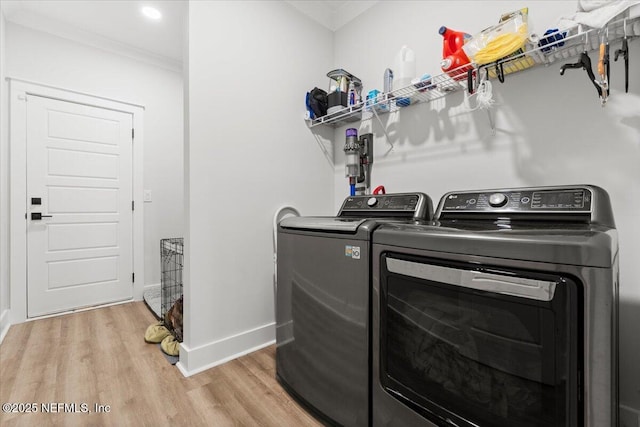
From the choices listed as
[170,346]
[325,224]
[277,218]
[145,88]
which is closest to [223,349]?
[170,346]

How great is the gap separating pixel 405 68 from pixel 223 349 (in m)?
2.04

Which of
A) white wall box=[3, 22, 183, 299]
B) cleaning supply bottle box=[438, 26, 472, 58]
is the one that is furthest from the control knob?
white wall box=[3, 22, 183, 299]

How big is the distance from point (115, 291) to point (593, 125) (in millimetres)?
3824

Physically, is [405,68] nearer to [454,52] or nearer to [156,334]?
[454,52]

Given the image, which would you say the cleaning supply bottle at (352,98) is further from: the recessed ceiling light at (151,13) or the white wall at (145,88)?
the white wall at (145,88)

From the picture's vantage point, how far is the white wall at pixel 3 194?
7.14ft

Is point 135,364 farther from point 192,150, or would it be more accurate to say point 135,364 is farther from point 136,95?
point 136,95

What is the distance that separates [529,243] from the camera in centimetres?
68

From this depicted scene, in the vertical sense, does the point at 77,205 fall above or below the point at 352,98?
below

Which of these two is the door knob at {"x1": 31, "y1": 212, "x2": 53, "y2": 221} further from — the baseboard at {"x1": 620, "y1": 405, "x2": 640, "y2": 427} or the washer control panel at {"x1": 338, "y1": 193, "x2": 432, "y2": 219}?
the baseboard at {"x1": 620, "y1": 405, "x2": 640, "y2": 427}

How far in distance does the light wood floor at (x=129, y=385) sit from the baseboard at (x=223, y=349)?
0.04 meters

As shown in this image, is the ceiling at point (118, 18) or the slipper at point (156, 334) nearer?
the slipper at point (156, 334)

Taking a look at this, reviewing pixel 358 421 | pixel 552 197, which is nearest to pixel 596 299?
pixel 552 197

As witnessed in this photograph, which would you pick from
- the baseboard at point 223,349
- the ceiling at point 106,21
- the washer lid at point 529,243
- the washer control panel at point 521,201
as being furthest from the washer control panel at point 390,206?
the ceiling at point 106,21
